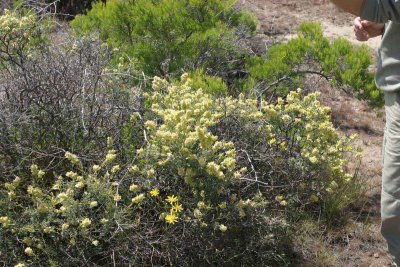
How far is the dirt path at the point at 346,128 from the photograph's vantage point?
388 cm

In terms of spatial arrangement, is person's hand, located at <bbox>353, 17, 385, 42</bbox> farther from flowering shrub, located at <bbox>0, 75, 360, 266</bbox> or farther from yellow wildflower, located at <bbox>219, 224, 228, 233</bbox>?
yellow wildflower, located at <bbox>219, 224, 228, 233</bbox>

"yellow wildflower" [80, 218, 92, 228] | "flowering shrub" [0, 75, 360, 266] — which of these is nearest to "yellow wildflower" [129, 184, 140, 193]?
"flowering shrub" [0, 75, 360, 266]

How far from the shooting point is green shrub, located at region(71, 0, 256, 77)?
15.2 feet

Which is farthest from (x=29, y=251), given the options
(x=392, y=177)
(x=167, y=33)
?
(x=167, y=33)

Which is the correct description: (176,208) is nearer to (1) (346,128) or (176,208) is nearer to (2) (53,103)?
(2) (53,103)

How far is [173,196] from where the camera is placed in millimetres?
3057

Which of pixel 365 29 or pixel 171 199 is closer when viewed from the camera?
pixel 171 199

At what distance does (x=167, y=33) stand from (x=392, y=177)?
2.39 m

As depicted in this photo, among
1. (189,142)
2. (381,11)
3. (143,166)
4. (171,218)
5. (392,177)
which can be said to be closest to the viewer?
(381,11)

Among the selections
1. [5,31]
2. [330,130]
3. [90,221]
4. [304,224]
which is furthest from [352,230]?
[5,31]

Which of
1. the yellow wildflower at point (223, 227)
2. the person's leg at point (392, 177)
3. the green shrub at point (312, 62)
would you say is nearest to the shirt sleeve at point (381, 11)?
the person's leg at point (392, 177)

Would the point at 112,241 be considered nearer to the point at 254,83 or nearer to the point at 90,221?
the point at 90,221

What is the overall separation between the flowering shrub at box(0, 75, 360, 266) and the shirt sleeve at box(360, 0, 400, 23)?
94 cm

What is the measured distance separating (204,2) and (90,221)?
98.2 inches
